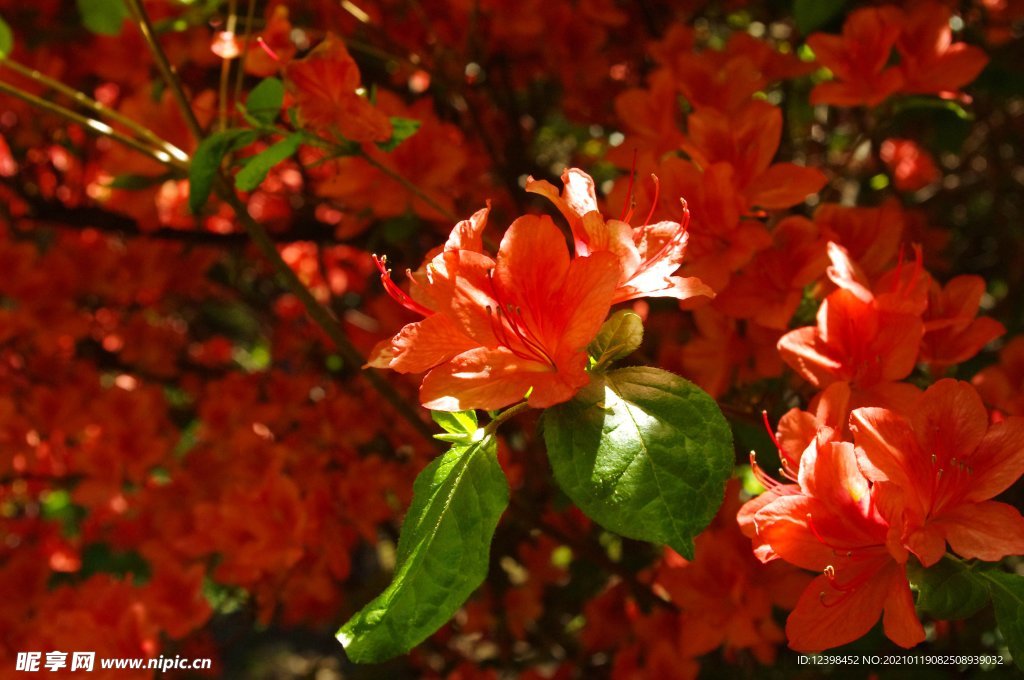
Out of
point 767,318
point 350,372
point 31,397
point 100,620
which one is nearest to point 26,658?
point 100,620

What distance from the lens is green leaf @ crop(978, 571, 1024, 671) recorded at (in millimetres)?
648

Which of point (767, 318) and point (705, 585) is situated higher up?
point (767, 318)

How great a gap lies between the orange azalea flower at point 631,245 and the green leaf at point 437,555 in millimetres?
167

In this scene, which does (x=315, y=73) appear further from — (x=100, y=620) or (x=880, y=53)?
(x=100, y=620)

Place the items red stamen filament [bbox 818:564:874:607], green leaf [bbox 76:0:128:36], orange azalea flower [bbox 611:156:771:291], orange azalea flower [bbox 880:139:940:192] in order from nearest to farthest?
1. red stamen filament [bbox 818:564:874:607]
2. orange azalea flower [bbox 611:156:771:291]
3. green leaf [bbox 76:0:128:36]
4. orange azalea flower [bbox 880:139:940:192]

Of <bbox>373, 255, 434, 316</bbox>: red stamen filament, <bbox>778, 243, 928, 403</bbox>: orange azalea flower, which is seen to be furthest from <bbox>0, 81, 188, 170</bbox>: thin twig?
<bbox>778, 243, 928, 403</bbox>: orange azalea flower

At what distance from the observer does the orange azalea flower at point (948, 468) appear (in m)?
0.67

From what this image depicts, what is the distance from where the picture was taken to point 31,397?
1923 mm

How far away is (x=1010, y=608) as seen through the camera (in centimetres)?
66

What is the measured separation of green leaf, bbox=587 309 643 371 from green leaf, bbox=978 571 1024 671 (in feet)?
1.03

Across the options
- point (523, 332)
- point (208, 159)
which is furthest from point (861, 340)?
point (208, 159)

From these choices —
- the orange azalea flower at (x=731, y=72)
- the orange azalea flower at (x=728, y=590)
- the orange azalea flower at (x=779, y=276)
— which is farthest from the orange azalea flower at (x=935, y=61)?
the orange azalea flower at (x=728, y=590)

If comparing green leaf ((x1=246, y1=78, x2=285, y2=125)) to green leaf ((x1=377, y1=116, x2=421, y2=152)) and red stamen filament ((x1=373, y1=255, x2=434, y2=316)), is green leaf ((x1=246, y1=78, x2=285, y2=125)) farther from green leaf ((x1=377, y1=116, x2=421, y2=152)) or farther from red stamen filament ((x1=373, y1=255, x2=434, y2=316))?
red stamen filament ((x1=373, y1=255, x2=434, y2=316))

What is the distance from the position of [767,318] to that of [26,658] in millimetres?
1212
